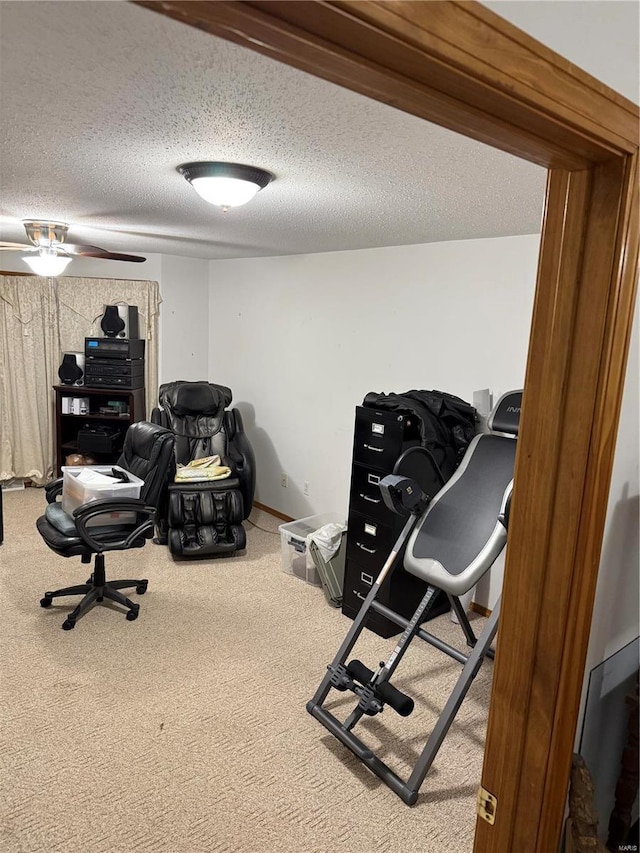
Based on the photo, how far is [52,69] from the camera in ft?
4.11

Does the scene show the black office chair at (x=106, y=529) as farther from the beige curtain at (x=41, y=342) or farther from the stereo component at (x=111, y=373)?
the beige curtain at (x=41, y=342)

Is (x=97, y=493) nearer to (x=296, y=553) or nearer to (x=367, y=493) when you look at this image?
(x=296, y=553)

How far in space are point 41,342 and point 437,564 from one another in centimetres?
432

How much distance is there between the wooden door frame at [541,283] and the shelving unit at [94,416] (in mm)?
4619

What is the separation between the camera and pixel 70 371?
542 cm

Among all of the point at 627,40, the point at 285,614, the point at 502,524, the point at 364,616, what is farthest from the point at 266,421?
the point at 627,40

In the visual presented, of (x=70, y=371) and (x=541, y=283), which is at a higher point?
(x=541, y=283)

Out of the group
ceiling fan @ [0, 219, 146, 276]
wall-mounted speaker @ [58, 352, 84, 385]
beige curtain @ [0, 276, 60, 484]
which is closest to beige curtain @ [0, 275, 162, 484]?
beige curtain @ [0, 276, 60, 484]

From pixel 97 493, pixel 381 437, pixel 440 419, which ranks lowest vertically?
pixel 97 493

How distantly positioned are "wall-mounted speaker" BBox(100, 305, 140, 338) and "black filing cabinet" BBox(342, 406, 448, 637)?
2.90 metres

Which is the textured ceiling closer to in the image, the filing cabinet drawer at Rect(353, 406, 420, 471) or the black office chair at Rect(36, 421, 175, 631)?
the filing cabinet drawer at Rect(353, 406, 420, 471)

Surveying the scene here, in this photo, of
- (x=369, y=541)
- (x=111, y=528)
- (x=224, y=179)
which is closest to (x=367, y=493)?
(x=369, y=541)

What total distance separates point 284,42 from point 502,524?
208cm

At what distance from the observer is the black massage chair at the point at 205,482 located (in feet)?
13.9
